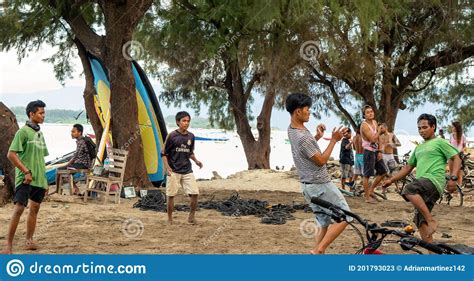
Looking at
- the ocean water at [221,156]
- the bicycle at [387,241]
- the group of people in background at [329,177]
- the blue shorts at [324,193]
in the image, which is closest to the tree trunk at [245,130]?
the ocean water at [221,156]

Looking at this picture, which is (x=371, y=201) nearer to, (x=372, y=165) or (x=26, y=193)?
(x=372, y=165)

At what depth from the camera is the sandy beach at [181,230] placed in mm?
7633

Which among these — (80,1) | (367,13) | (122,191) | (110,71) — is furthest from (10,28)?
(367,13)

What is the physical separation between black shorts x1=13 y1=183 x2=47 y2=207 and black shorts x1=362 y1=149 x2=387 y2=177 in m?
6.82

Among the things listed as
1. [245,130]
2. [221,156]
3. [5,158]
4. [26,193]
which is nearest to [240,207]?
[5,158]

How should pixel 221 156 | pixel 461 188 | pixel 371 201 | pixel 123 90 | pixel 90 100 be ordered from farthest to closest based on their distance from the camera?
pixel 221 156, pixel 90 100, pixel 123 90, pixel 461 188, pixel 371 201

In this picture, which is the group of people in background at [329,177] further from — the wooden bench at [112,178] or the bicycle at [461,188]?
the wooden bench at [112,178]

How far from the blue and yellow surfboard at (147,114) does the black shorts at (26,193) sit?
30.5 feet

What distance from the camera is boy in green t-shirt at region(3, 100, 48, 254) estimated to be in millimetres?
6785

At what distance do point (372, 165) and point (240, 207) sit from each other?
2672mm

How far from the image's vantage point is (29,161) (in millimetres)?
6871

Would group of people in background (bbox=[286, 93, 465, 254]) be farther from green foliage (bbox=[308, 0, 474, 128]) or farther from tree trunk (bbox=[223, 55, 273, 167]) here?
tree trunk (bbox=[223, 55, 273, 167])

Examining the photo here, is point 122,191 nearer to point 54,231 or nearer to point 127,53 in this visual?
point 127,53

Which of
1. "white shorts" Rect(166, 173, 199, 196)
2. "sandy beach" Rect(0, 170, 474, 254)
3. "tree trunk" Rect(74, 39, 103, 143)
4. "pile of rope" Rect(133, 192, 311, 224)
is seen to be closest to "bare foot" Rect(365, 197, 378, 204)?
"sandy beach" Rect(0, 170, 474, 254)
